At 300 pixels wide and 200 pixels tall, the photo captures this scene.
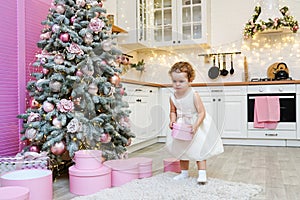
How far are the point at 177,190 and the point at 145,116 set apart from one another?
0.48 metres

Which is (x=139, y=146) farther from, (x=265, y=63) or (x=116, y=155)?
(x=265, y=63)

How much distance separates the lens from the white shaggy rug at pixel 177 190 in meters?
1.70

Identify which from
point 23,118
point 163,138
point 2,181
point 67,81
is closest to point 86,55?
point 67,81

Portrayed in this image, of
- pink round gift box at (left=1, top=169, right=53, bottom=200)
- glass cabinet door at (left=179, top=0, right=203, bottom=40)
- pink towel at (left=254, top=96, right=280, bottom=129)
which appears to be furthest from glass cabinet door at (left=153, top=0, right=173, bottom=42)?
pink round gift box at (left=1, top=169, right=53, bottom=200)

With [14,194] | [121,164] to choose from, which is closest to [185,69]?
[121,164]

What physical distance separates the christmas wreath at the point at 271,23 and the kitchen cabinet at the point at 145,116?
8.58ft

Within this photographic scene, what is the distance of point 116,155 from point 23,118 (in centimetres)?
72

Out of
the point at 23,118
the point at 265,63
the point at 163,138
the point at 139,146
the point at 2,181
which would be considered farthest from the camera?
the point at 265,63

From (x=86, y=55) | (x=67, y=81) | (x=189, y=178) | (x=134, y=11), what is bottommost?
(x=189, y=178)

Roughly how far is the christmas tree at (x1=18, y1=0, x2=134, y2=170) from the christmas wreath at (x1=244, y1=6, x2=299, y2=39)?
2576mm

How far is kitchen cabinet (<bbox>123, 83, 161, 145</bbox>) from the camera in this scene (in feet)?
6.15

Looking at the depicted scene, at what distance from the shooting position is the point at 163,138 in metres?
1.90

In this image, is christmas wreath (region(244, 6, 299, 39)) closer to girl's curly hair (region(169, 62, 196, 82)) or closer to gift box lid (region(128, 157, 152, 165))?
girl's curly hair (region(169, 62, 196, 82))

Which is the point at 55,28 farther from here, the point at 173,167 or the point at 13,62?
the point at 173,167
